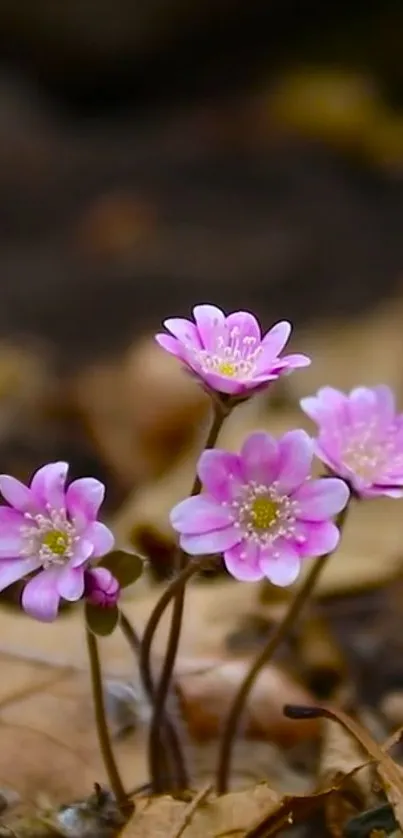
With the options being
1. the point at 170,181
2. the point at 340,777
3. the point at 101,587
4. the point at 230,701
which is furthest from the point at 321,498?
the point at 170,181

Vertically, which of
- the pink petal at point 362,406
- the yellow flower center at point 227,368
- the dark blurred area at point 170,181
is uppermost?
the dark blurred area at point 170,181

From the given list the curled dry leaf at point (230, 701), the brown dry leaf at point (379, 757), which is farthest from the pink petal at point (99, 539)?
the curled dry leaf at point (230, 701)

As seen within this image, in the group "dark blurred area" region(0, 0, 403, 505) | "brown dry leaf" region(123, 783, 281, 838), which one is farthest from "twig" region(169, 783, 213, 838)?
"dark blurred area" region(0, 0, 403, 505)

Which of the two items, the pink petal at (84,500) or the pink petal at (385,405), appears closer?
the pink petal at (84,500)

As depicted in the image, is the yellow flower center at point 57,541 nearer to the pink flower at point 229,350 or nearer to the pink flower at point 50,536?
the pink flower at point 50,536

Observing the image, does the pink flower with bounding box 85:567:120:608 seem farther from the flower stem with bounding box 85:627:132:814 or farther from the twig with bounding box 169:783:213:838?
the twig with bounding box 169:783:213:838

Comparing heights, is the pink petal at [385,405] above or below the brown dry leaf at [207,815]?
above

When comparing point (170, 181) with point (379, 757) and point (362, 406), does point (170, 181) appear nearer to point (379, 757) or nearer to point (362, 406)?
point (362, 406)
